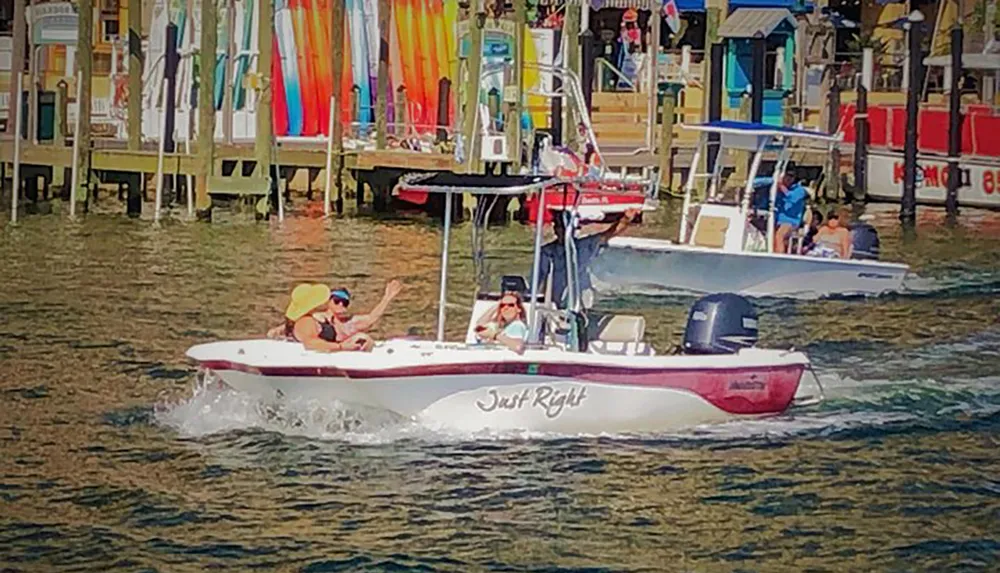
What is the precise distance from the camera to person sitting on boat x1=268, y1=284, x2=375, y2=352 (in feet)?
55.7

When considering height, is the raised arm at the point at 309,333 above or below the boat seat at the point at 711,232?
below

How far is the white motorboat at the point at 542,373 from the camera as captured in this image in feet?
55.0

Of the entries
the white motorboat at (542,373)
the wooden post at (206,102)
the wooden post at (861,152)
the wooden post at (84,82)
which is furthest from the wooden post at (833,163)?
the white motorboat at (542,373)

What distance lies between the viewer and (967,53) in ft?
161

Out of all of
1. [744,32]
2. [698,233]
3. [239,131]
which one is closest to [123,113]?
[239,131]

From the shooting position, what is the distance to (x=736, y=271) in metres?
27.0

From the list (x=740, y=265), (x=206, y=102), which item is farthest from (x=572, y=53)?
(x=740, y=265)

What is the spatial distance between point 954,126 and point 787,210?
14672 mm

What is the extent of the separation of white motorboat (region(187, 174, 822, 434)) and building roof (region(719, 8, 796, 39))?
34537mm

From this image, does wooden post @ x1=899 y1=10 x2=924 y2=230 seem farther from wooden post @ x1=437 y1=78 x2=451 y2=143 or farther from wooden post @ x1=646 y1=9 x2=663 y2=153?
wooden post @ x1=437 y1=78 x2=451 y2=143

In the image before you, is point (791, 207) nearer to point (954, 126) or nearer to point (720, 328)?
point (720, 328)

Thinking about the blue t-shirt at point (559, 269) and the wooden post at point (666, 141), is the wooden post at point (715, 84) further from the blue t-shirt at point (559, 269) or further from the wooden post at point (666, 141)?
the blue t-shirt at point (559, 269)

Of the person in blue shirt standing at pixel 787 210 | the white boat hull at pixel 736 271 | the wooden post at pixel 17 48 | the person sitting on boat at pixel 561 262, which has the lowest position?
the white boat hull at pixel 736 271

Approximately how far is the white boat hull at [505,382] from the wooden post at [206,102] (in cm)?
1710
